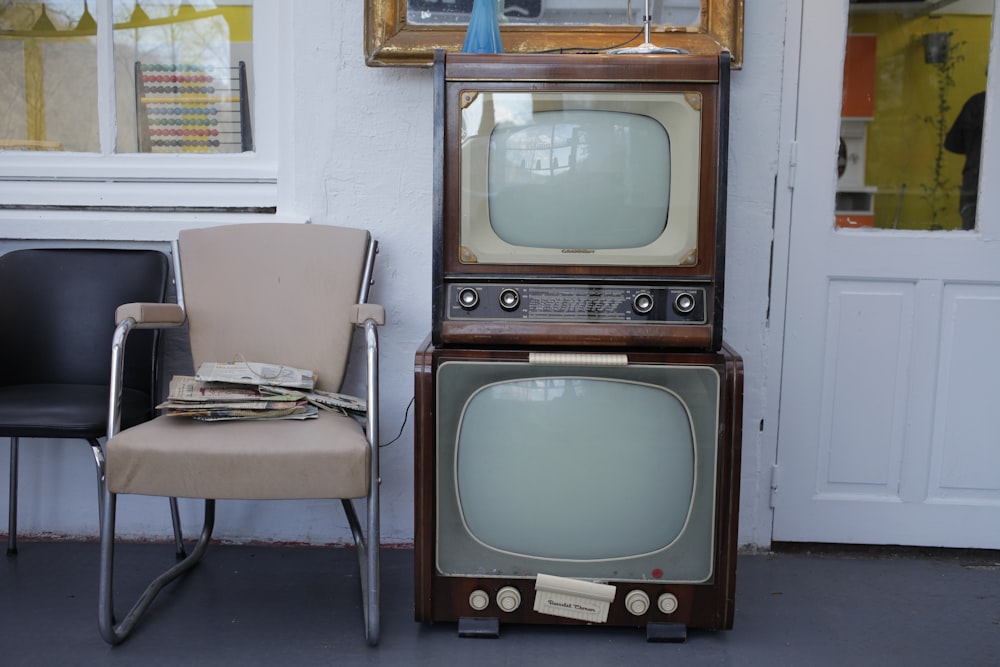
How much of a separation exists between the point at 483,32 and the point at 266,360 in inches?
35.0

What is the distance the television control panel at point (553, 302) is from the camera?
1627 mm

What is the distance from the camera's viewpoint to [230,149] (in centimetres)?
229


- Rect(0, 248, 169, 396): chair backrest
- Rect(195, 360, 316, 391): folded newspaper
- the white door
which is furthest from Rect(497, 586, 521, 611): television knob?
Rect(0, 248, 169, 396): chair backrest

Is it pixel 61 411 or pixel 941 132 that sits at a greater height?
pixel 941 132

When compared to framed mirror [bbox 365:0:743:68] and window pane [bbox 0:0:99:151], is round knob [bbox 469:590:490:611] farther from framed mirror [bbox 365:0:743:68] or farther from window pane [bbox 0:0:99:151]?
window pane [bbox 0:0:99:151]

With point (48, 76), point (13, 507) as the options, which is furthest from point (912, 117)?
point (13, 507)

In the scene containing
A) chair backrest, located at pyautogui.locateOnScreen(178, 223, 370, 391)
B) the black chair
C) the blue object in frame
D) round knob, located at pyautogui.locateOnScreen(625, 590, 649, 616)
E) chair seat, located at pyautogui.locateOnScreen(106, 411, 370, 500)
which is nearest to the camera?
chair seat, located at pyautogui.locateOnScreen(106, 411, 370, 500)

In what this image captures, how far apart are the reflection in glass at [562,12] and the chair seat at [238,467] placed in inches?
43.4

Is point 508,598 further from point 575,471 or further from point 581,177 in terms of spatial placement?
point 581,177

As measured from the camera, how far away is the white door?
84.9 inches

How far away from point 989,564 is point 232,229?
212cm

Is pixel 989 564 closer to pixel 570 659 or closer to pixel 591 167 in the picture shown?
pixel 570 659

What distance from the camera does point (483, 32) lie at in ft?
5.88

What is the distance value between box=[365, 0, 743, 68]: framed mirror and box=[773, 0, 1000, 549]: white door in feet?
1.08
